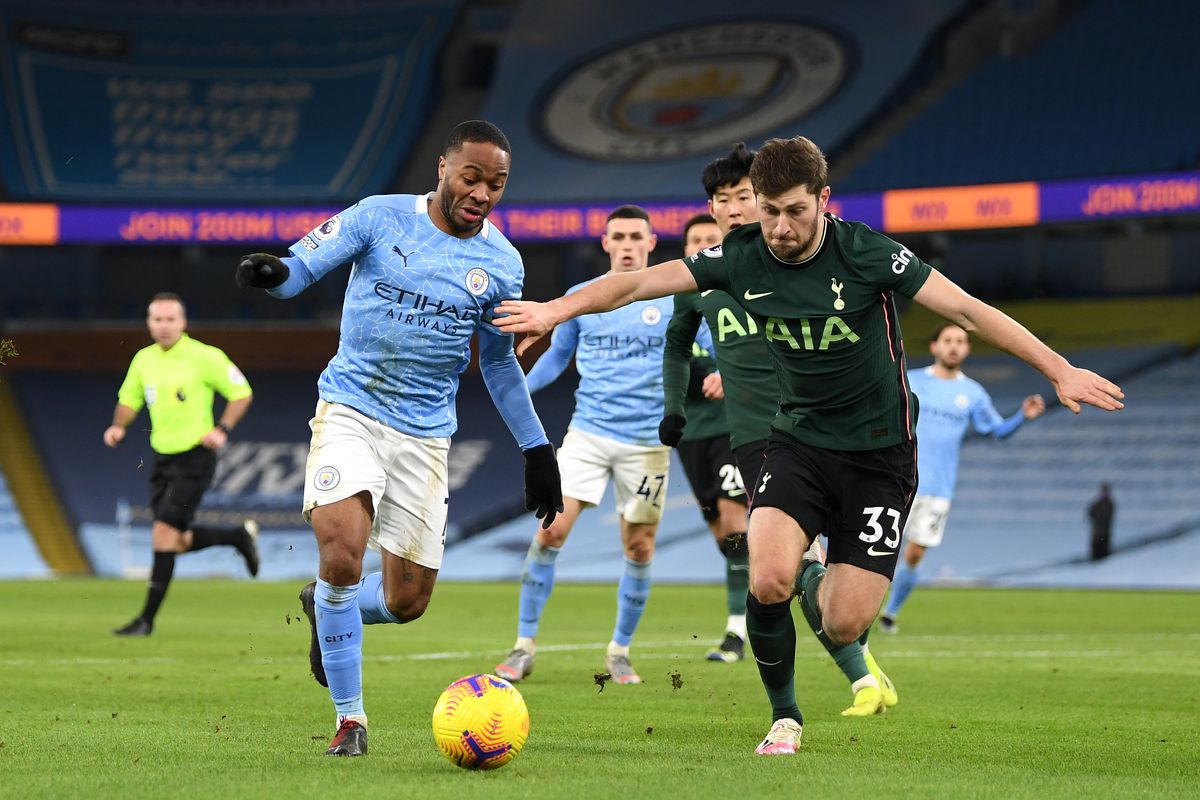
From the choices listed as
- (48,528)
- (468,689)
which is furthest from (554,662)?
(48,528)

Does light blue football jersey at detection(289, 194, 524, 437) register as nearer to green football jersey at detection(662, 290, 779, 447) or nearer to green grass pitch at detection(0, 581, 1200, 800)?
green grass pitch at detection(0, 581, 1200, 800)

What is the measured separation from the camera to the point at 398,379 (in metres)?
5.96

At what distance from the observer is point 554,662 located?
985cm

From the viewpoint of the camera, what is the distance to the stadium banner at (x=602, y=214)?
83.1 ft

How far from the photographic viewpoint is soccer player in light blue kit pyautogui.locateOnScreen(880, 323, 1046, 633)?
42.3 ft

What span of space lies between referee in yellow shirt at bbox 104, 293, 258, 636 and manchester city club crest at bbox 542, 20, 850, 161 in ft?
66.7

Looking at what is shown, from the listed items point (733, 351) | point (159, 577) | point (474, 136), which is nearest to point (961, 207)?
point (159, 577)

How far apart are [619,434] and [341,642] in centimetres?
387

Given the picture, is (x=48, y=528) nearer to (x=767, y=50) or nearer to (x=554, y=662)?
(x=767, y=50)

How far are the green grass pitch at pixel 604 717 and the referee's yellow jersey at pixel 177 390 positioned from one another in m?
1.63

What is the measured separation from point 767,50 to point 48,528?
17.7 m

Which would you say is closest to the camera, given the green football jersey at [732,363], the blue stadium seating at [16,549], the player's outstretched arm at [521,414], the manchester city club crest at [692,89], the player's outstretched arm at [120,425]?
the player's outstretched arm at [521,414]

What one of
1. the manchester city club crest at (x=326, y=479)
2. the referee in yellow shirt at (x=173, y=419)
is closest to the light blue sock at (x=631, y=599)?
the manchester city club crest at (x=326, y=479)

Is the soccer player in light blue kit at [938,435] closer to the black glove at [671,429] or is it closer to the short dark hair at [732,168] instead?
the black glove at [671,429]
